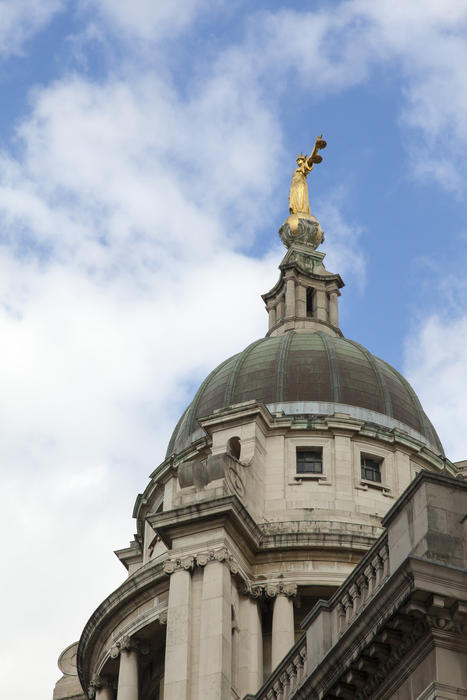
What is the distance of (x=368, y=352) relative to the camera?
54.2m

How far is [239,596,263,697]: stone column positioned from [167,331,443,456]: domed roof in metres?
9.21

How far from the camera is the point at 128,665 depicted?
145 feet

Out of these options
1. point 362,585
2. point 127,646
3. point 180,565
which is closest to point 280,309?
point 127,646

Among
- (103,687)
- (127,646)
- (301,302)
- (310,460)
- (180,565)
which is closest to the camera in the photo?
(180,565)

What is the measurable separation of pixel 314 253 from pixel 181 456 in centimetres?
1561

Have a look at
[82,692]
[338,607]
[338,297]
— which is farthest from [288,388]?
[338,607]

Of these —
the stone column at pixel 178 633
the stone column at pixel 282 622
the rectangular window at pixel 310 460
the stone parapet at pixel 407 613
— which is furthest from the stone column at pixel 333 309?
the stone parapet at pixel 407 613

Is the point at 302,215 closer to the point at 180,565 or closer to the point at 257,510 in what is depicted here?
the point at 257,510

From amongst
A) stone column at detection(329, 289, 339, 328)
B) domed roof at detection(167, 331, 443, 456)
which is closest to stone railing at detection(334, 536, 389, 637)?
domed roof at detection(167, 331, 443, 456)

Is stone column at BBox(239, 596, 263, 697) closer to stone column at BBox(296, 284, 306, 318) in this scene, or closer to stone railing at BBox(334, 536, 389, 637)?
stone railing at BBox(334, 536, 389, 637)

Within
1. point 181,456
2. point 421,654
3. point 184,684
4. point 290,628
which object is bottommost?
point 421,654

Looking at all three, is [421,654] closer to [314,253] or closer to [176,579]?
[176,579]

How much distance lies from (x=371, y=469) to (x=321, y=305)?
11954 mm

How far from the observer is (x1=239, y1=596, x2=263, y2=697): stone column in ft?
128
